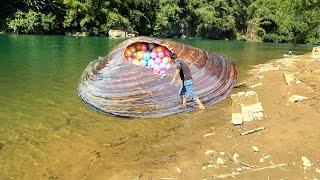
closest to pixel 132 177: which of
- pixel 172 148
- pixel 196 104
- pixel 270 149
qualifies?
pixel 172 148

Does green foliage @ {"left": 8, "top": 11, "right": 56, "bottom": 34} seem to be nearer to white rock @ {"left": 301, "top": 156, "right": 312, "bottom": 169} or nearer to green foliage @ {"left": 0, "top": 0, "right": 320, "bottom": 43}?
green foliage @ {"left": 0, "top": 0, "right": 320, "bottom": 43}

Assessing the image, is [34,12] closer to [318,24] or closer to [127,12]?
[127,12]

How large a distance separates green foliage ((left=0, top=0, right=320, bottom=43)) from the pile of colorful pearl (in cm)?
2361

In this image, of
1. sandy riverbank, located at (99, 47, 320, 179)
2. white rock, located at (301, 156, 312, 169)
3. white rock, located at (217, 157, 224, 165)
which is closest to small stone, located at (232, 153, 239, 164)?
sandy riverbank, located at (99, 47, 320, 179)

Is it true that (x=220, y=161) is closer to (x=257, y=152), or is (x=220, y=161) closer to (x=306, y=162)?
(x=257, y=152)

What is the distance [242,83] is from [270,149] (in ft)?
31.0

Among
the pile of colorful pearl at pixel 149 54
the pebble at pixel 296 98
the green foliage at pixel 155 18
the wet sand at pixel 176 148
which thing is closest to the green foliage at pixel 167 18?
the green foliage at pixel 155 18

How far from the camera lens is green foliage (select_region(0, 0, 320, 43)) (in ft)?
200

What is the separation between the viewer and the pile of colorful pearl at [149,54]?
46.1ft

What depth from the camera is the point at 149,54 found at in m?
14.4

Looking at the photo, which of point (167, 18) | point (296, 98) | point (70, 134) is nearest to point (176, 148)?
point (70, 134)

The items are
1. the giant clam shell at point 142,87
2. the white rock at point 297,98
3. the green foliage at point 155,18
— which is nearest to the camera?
the white rock at point 297,98

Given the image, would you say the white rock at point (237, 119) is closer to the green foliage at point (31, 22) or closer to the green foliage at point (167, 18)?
the green foliage at point (31, 22)

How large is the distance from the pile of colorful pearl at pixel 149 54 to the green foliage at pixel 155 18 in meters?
23.6
